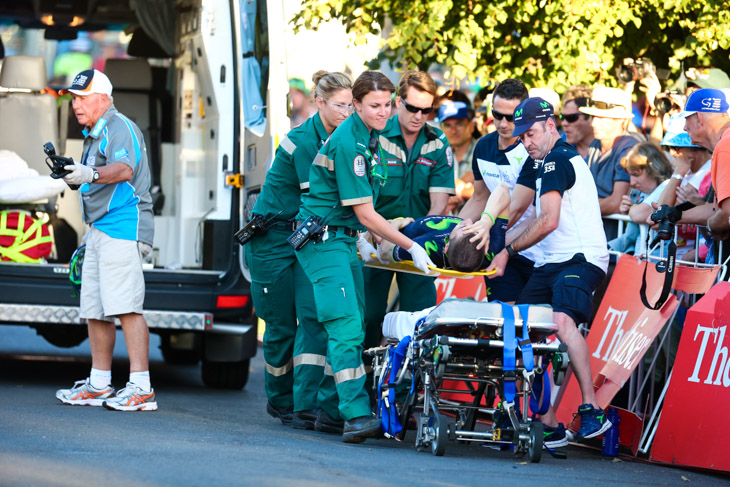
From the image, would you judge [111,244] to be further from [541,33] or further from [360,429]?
[541,33]

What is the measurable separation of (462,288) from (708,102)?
274cm

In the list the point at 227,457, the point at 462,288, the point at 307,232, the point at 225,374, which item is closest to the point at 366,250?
the point at 307,232

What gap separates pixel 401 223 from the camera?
7160 millimetres

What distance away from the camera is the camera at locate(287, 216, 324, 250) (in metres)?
6.71

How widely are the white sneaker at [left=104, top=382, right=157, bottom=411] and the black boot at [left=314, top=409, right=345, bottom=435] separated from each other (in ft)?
3.85

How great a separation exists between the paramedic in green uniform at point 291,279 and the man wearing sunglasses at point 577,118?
2103 millimetres

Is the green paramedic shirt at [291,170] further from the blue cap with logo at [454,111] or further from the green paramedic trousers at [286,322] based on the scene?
the blue cap with logo at [454,111]

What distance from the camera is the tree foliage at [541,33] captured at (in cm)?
979

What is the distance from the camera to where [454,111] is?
32.7ft

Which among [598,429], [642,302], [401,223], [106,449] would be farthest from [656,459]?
[106,449]

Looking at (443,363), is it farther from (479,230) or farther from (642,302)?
(642,302)

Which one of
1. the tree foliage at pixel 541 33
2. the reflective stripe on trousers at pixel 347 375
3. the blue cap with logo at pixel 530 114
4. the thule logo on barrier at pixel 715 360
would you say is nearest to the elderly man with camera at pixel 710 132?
the thule logo on barrier at pixel 715 360

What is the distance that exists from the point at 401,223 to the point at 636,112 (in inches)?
158

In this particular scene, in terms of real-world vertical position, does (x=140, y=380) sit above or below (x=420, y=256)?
below
